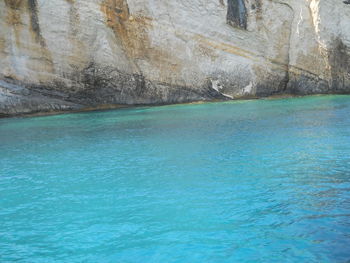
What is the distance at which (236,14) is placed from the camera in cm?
2116

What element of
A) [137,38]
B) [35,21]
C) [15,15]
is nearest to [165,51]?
[137,38]

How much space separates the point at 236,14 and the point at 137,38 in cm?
545

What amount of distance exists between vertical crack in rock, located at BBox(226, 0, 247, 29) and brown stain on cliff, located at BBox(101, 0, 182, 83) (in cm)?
358

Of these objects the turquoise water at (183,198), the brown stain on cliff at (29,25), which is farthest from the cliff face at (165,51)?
the turquoise water at (183,198)

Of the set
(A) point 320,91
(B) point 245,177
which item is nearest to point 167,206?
(B) point 245,177

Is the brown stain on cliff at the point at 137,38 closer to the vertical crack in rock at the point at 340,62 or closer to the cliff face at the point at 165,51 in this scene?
the cliff face at the point at 165,51

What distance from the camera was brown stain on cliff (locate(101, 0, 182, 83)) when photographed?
1953 cm

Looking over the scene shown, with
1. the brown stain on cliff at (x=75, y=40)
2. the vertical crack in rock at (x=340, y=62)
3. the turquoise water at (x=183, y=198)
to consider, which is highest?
the brown stain on cliff at (x=75, y=40)

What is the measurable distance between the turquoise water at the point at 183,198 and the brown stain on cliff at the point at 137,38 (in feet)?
37.0

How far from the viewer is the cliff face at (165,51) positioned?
60.4ft

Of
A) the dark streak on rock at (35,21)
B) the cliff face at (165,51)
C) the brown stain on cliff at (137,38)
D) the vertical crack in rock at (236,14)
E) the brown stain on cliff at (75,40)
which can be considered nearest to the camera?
the dark streak on rock at (35,21)

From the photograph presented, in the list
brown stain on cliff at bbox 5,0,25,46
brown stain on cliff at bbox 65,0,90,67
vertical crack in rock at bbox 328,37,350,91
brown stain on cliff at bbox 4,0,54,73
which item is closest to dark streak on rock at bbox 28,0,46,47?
brown stain on cliff at bbox 4,0,54,73

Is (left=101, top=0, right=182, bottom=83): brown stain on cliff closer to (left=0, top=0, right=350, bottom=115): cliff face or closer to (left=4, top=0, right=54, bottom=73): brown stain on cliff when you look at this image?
(left=0, top=0, right=350, bottom=115): cliff face

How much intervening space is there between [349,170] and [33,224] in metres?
4.29
